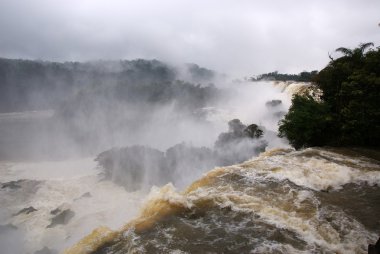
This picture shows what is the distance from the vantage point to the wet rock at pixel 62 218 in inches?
1011

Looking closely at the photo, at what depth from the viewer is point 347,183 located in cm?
1384

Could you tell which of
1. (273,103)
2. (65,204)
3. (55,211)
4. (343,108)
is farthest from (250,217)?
(273,103)

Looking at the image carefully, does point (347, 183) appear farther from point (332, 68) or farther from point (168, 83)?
point (168, 83)

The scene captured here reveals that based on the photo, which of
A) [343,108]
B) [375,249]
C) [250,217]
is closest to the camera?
[375,249]

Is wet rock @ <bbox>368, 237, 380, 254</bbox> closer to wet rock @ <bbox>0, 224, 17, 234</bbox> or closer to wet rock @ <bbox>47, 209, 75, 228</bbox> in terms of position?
wet rock @ <bbox>47, 209, 75, 228</bbox>

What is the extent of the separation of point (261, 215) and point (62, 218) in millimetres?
20176

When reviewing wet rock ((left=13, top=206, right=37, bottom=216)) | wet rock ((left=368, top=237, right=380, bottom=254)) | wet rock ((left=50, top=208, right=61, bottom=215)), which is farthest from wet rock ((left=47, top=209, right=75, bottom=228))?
wet rock ((left=368, top=237, right=380, bottom=254))

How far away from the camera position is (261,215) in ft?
35.0

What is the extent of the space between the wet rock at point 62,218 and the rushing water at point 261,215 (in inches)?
Result: 650

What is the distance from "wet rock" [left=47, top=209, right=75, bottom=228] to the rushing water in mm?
16510

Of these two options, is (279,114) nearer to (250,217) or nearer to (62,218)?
(62,218)

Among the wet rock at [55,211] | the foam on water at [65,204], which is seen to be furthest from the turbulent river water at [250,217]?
the wet rock at [55,211]

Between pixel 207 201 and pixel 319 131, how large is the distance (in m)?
11.6

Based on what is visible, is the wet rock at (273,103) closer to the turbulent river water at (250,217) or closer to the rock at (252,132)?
the rock at (252,132)
